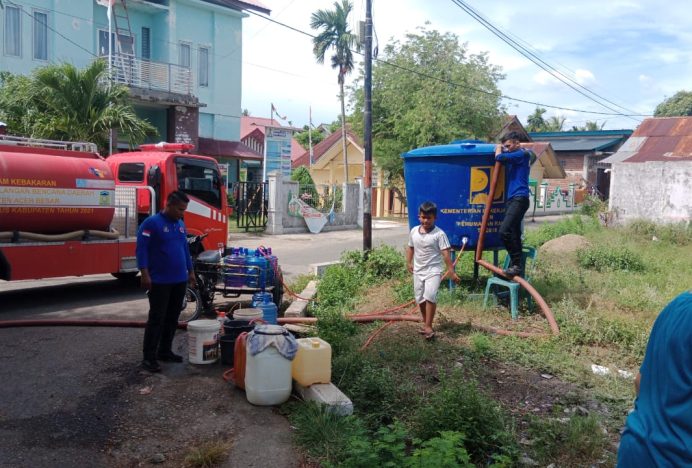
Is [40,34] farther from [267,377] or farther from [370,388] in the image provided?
[370,388]

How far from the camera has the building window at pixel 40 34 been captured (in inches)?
826

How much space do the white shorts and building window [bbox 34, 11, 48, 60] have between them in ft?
64.3

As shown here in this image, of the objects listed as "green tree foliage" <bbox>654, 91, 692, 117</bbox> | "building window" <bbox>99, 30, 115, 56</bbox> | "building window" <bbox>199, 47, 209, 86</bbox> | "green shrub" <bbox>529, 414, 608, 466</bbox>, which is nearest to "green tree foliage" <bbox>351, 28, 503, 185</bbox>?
"building window" <bbox>199, 47, 209, 86</bbox>

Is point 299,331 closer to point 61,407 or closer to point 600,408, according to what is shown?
point 61,407

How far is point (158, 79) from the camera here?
22.8 m

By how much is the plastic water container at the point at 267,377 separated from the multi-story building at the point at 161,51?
15728 millimetres

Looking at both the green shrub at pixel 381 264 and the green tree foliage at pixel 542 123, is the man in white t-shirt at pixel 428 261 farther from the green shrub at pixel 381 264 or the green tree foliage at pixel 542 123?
the green tree foliage at pixel 542 123

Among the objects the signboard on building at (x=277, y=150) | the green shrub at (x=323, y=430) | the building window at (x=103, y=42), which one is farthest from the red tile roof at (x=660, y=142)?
the building window at (x=103, y=42)

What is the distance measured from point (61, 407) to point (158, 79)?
1984 centimetres

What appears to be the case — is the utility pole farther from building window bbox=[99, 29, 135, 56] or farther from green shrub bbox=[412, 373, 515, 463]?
building window bbox=[99, 29, 135, 56]

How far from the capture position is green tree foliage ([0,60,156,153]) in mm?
14328

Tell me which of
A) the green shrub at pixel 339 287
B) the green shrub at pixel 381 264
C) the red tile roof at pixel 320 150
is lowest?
the green shrub at pixel 339 287

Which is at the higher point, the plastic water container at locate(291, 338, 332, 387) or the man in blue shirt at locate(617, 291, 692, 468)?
the man in blue shirt at locate(617, 291, 692, 468)

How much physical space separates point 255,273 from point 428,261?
2.57 m
